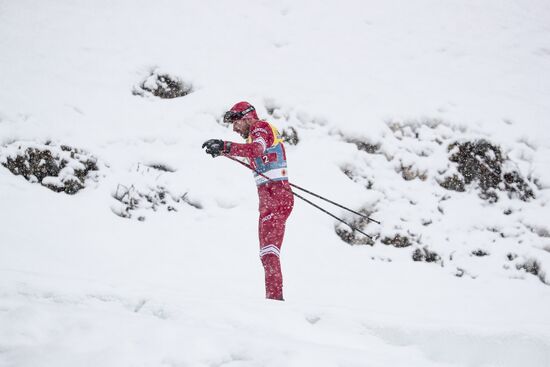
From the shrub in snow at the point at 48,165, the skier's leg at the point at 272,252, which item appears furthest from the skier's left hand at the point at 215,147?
the shrub in snow at the point at 48,165

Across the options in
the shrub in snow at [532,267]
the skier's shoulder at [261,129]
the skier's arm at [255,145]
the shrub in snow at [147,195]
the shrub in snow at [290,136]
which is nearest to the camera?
the skier's arm at [255,145]

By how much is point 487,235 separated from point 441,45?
654 cm

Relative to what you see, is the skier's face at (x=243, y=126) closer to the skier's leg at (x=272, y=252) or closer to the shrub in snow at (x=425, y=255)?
the skier's leg at (x=272, y=252)

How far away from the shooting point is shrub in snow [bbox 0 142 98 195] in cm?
598

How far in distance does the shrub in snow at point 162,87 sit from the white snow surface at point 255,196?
0.18 m

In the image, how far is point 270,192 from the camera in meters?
4.38

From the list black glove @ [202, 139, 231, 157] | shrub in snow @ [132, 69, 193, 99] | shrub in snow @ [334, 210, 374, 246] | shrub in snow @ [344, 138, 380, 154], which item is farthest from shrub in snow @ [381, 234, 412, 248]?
shrub in snow @ [132, 69, 193, 99]

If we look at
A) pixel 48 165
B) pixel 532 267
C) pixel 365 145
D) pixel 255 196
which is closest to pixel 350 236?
pixel 255 196

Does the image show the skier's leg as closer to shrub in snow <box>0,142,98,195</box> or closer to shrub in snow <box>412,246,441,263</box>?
shrub in snow <box>0,142,98,195</box>

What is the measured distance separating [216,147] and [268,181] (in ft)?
2.25

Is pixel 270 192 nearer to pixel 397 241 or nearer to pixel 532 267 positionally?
pixel 397 241

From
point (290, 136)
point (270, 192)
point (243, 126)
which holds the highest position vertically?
point (290, 136)

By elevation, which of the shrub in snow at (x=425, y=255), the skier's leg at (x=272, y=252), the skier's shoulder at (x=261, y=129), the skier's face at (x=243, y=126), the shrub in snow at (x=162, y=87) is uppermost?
the shrub in snow at (x=162, y=87)

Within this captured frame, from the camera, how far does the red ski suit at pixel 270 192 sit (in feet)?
13.6
